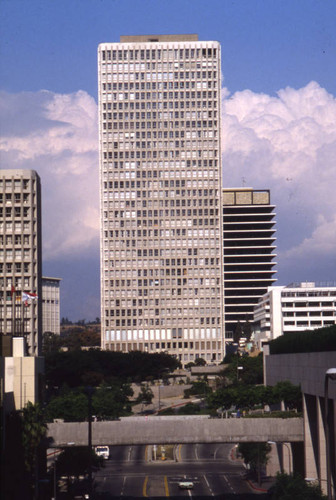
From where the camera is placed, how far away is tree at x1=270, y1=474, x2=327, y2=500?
66.8 metres

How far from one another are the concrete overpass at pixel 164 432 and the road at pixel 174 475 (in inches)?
468

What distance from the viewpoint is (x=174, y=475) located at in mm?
111875

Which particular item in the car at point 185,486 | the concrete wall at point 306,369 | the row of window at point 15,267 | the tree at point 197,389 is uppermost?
the row of window at point 15,267

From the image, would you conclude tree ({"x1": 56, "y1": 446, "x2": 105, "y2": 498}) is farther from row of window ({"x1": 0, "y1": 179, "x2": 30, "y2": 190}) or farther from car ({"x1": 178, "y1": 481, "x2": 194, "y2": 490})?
row of window ({"x1": 0, "y1": 179, "x2": 30, "y2": 190})

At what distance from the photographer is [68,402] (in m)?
104

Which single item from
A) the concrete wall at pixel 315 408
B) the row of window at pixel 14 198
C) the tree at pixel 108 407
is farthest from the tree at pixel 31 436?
the row of window at pixel 14 198

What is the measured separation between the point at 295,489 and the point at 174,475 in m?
44.7

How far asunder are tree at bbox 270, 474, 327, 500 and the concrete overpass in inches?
215

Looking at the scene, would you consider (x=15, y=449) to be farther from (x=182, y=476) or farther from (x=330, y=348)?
(x=182, y=476)

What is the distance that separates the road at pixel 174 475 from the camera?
95.0 meters

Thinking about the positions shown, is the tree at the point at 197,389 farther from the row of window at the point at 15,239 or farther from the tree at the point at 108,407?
the row of window at the point at 15,239

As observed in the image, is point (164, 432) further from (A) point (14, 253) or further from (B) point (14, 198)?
(B) point (14, 198)

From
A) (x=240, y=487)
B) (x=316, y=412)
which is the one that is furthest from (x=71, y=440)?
(x=240, y=487)

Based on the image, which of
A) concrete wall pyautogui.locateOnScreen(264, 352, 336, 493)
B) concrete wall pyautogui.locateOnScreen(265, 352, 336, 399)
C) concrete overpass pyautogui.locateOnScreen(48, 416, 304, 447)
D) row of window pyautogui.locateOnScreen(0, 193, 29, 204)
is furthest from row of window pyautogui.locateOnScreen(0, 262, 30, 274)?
concrete overpass pyautogui.locateOnScreen(48, 416, 304, 447)
